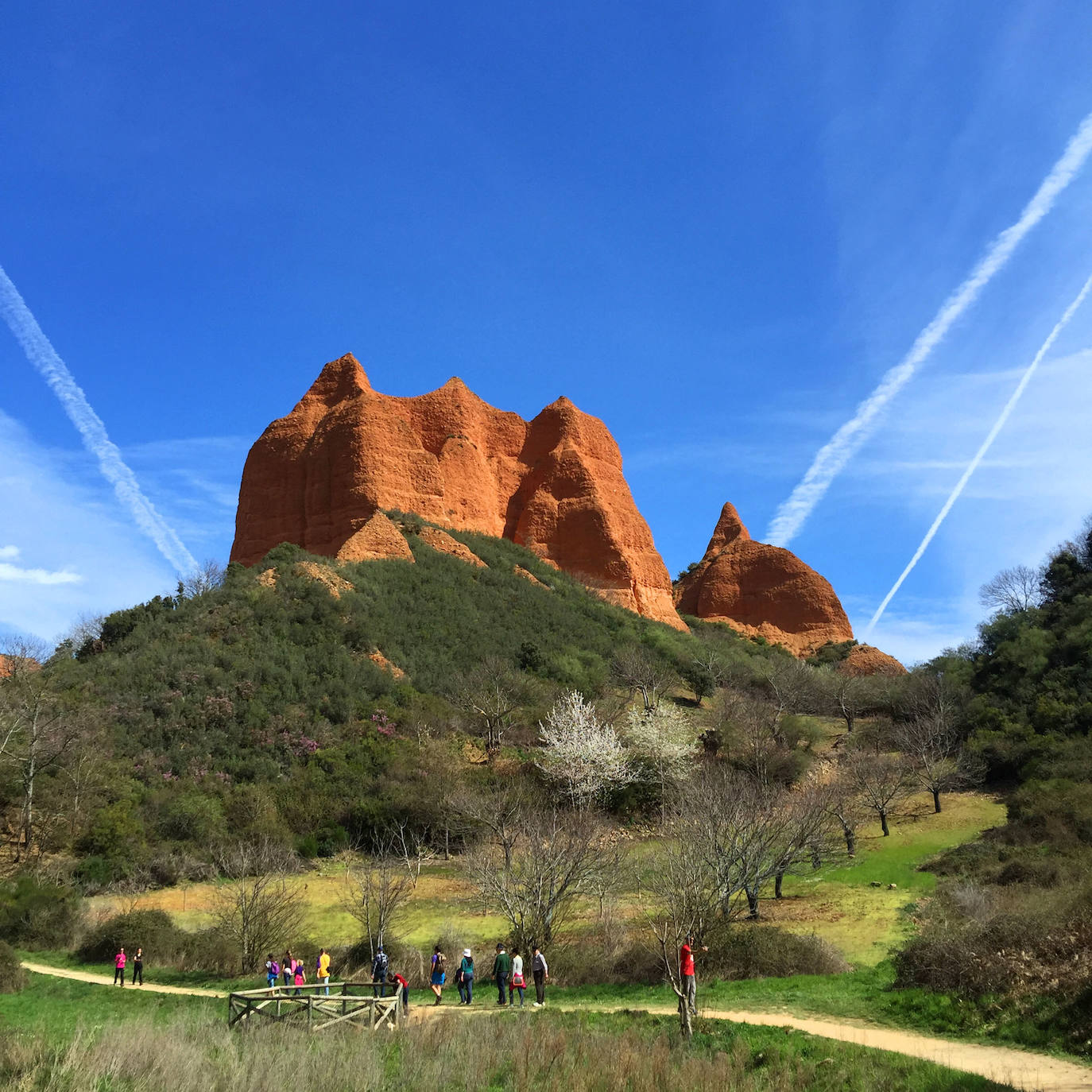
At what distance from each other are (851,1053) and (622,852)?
1310 cm

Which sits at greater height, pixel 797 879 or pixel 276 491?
pixel 276 491

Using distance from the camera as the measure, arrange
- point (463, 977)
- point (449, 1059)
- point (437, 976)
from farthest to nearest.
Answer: point (437, 976), point (463, 977), point (449, 1059)

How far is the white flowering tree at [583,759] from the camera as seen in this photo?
31391mm

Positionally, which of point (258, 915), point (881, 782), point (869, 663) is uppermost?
point (869, 663)

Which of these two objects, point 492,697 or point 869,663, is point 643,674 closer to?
point 492,697

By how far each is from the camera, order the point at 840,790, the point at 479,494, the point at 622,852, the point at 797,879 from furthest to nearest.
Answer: the point at 479,494 → the point at 840,790 → the point at 797,879 → the point at 622,852

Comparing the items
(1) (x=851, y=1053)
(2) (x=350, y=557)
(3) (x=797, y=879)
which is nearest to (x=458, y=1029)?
(1) (x=851, y=1053)

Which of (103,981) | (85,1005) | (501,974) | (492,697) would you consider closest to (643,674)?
(492,697)

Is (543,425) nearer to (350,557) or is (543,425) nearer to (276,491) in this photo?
(276,491)

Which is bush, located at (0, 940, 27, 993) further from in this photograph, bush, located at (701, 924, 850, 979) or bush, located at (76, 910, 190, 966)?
bush, located at (701, 924, 850, 979)

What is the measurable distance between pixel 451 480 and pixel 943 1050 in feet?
187

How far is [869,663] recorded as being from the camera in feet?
211

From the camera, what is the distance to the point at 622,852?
22688 millimetres

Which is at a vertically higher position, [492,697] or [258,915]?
[492,697]
